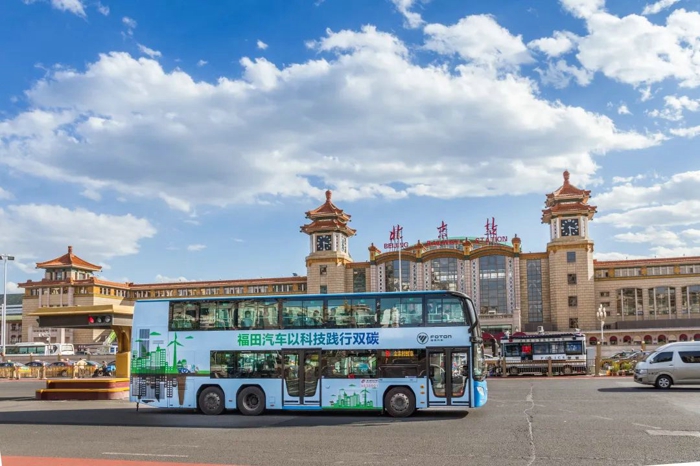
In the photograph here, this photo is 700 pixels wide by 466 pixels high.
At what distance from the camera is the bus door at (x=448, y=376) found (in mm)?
20047

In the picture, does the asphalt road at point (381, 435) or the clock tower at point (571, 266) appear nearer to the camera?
the asphalt road at point (381, 435)

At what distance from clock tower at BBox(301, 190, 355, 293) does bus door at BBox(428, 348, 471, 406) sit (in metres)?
74.0

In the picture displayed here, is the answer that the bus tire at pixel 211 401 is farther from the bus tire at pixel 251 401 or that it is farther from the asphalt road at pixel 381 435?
the bus tire at pixel 251 401

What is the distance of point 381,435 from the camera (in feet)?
54.8

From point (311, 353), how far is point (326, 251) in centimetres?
7425

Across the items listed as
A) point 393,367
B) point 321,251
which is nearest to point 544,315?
point 321,251

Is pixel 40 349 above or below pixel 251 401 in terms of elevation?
below

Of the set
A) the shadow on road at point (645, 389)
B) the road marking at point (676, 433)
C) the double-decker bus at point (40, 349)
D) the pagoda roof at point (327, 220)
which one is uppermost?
the pagoda roof at point (327, 220)

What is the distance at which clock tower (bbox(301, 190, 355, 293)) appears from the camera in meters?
94.7

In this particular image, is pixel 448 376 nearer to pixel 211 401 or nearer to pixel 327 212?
pixel 211 401

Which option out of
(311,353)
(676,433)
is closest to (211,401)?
(311,353)

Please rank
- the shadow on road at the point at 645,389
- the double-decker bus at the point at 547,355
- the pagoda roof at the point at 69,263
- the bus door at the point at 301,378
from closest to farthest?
the bus door at the point at 301,378 < the shadow on road at the point at 645,389 < the double-decker bus at the point at 547,355 < the pagoda roof at the point at 69,263

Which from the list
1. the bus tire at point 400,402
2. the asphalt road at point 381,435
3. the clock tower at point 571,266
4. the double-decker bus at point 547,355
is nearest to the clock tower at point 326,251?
the clock tower at point 571,266

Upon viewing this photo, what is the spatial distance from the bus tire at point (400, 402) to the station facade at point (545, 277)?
62.1 m
